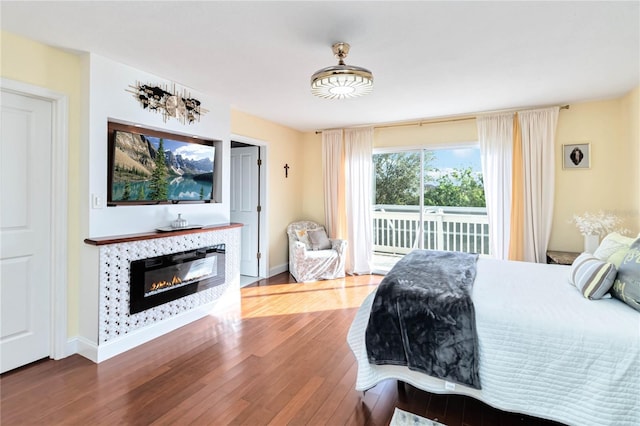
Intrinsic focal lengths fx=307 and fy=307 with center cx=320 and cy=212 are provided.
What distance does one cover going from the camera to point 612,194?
12.3 ft

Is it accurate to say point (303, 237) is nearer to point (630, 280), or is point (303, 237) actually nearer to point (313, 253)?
point (313, 253)

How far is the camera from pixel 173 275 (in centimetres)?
315

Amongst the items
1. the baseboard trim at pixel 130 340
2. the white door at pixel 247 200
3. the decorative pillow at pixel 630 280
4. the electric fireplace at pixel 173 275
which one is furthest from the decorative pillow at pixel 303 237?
the decorative pillow at pixel 630 280

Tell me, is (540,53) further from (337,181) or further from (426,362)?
(337,181)

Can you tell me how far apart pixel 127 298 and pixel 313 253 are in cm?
273

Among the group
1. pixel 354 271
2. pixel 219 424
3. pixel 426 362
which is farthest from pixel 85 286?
pixel 354 271

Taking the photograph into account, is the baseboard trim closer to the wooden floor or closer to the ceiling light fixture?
the wooden floor

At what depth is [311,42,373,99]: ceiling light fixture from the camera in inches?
84.2

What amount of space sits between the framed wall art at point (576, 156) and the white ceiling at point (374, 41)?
60 cm

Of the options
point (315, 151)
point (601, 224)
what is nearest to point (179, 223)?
point (315, 151)

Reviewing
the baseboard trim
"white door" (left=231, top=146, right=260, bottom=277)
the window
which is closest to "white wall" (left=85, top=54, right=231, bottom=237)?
the baseboard trim

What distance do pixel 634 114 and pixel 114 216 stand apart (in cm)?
550

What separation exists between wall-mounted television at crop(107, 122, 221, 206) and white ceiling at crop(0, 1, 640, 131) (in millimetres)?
620

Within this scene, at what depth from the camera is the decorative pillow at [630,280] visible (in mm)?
1725
